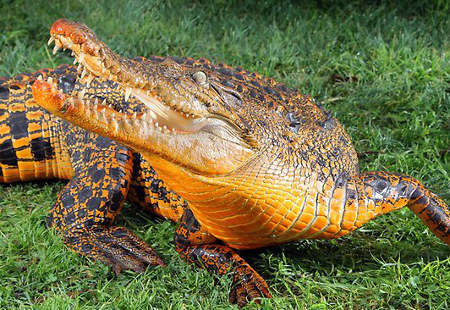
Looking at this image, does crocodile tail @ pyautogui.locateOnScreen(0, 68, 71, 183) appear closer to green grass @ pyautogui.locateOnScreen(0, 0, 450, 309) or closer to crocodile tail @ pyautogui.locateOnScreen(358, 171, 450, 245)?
green grass @ pyautogui.locateOnScreen(0, 0, 450, 309)

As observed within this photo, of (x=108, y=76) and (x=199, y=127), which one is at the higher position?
(x=108, y=76)

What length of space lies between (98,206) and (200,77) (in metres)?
1.38

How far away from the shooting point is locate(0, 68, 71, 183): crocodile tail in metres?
4.71

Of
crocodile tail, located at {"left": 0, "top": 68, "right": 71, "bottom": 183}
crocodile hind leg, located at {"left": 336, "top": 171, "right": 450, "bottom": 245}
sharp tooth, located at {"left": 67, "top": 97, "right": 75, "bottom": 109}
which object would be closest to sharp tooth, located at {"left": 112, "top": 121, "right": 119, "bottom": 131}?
sharp tooth, located at {"left": 67, "top": 97, "right": 75, "bottom": 109}

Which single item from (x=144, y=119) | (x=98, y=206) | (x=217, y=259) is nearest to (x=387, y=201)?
(x=217, y=259)

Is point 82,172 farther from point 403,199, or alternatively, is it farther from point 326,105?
point 326,105

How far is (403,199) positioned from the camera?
12.3 ft

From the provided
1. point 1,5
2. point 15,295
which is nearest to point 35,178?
point 15,295

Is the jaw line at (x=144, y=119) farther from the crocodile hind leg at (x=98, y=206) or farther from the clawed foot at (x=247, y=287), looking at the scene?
the crocodile hind leg at (x=98, y=206)

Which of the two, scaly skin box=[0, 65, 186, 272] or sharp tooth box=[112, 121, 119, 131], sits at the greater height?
sharp tooth box=[112, 121, 119, 131]

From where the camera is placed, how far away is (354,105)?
5609 millimetres

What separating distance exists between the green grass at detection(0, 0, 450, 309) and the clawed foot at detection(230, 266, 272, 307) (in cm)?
8

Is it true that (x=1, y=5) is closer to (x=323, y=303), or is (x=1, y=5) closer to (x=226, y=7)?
(x=226, y=7)

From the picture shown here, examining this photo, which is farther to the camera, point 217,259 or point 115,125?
point 217,259
